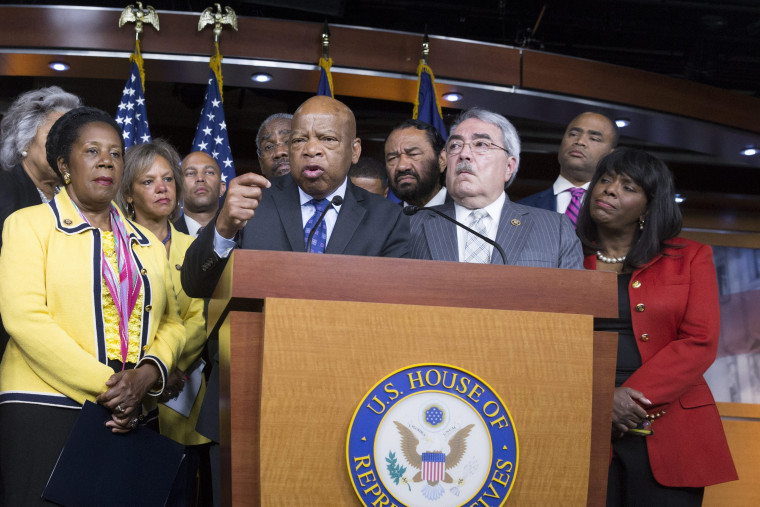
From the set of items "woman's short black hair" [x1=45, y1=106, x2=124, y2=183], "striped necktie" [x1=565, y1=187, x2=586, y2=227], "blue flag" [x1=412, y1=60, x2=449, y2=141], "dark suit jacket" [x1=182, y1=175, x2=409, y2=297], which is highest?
"blue flag" [x1=412, y1=60, x2=449, y2=141]

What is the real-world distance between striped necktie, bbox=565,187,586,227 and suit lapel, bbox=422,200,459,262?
0.93 meters

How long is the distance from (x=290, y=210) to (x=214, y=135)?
2436mm

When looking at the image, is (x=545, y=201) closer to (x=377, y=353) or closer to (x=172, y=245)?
(x=172, y=245)

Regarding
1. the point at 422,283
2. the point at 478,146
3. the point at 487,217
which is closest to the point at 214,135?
the point at 478,146

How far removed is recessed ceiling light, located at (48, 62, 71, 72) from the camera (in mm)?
4703

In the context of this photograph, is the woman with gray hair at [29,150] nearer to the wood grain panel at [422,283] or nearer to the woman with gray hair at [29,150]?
the woman with gray hair at [29,150]

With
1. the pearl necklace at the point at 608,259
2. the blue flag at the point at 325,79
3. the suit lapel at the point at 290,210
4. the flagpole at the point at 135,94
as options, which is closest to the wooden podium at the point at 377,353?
the suit lapel at the point at 290,210

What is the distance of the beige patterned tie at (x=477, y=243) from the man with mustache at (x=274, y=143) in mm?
1266

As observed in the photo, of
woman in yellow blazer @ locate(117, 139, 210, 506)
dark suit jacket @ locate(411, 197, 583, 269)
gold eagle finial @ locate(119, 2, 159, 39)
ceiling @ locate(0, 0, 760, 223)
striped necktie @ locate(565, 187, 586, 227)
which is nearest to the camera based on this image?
dark suit jacket @ locate(411, 197, 583, 269)

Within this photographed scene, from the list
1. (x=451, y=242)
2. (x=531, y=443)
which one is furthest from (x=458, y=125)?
(x=531, y=443)

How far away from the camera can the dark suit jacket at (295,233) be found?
1.98 metres

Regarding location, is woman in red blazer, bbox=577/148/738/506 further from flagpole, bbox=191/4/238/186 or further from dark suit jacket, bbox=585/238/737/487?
flagpole, bbox=191/4/238/186

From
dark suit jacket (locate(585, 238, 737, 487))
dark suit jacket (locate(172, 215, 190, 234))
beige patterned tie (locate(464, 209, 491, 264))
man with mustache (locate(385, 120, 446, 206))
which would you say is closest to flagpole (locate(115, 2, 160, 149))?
dark suit jacket (locate(172, 215, 190, 234))

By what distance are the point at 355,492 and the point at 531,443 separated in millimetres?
326
